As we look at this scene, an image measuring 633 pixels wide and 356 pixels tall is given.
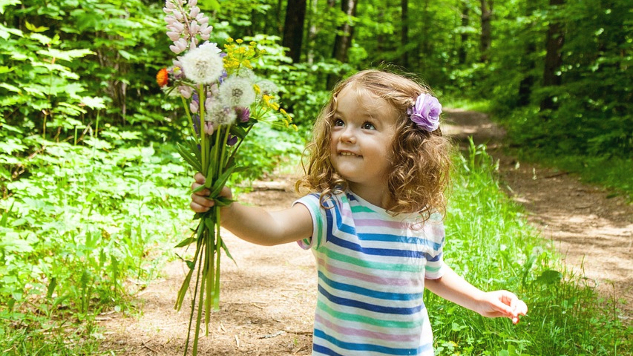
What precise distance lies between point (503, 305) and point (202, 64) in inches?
49.9

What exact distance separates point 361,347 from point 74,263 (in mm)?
2365

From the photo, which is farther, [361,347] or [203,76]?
[361,347]

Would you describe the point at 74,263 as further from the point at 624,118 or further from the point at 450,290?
the point at 624,118

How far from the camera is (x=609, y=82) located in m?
7.98

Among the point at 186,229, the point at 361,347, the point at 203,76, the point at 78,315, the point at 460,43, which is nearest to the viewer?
the point at 203,76

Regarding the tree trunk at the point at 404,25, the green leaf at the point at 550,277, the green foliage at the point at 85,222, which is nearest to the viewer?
the green leaf at the point at 550,277

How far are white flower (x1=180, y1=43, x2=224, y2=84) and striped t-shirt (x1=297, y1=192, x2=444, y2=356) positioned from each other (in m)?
0.57

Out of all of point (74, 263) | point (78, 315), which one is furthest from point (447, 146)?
point (74, 263)

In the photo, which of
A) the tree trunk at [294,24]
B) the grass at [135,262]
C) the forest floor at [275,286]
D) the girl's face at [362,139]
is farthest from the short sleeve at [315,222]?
the tree trunk at [294,24]

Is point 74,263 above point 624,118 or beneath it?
beneath

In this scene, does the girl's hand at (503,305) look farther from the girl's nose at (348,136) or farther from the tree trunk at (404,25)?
the tree trunk at (404,25)

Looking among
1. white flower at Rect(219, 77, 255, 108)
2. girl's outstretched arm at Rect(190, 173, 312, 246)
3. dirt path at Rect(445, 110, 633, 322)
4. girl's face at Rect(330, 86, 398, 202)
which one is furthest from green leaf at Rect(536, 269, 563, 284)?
white flower at Rect(219, 77, 255, 108)

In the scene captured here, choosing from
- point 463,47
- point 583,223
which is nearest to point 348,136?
point 583,223

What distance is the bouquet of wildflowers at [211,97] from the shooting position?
1140 millimetres
